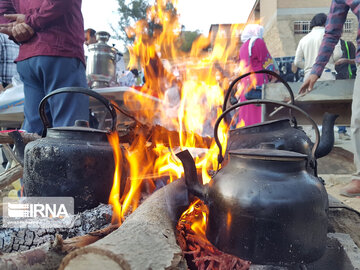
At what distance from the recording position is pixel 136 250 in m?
0.94

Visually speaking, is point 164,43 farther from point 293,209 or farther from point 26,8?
point 293,209

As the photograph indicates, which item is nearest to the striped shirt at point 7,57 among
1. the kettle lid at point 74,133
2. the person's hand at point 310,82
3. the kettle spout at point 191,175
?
the kettle lid at point 74,133

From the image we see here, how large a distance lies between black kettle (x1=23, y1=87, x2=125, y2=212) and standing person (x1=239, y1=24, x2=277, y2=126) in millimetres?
3974

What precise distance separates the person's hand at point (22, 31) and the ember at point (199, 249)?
2.56 m

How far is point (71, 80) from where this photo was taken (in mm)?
3078

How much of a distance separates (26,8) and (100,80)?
3254 mm

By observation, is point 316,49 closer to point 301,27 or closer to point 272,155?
point 272,155

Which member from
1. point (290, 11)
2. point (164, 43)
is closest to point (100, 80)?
point (164, 43)

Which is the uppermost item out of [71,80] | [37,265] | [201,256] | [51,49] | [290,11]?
[290,11]

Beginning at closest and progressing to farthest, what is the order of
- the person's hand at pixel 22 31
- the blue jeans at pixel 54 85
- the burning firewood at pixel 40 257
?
the burning firewood at pixel 40 257 → the person's hand at pixel 22 31 → the blue jeans at pixel 54 85

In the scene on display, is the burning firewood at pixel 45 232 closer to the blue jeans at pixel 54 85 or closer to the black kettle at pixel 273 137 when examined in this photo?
the black kettle at pixel 273 137

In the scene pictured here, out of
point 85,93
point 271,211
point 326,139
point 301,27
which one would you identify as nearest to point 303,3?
point 301,27

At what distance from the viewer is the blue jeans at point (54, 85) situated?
9.70 feet

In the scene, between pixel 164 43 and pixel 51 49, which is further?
pixel 164 43
